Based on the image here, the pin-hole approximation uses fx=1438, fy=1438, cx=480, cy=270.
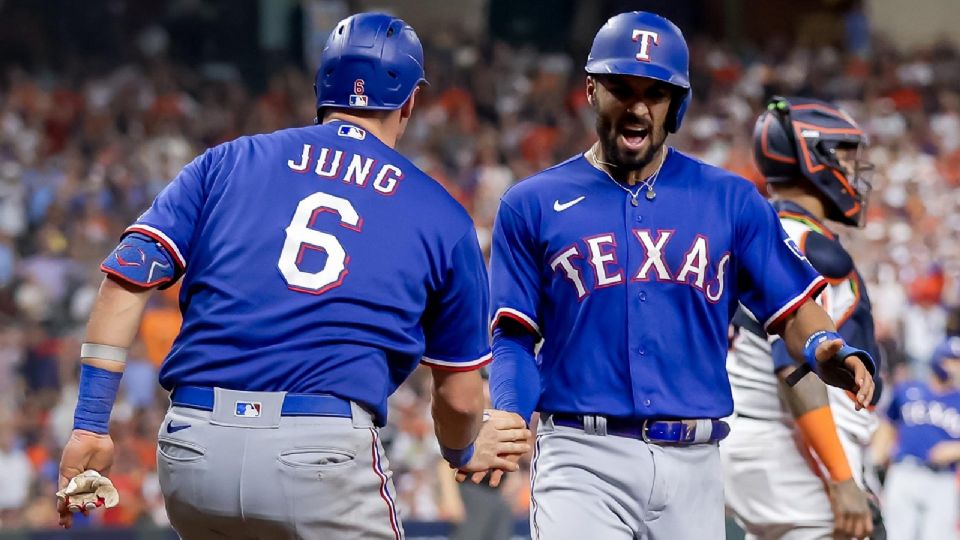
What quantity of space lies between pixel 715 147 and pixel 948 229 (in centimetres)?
332

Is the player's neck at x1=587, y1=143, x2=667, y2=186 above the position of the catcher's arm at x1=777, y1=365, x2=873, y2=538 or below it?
above

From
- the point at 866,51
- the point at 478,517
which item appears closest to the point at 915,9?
the point at 866,51

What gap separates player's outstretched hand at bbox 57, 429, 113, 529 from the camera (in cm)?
353

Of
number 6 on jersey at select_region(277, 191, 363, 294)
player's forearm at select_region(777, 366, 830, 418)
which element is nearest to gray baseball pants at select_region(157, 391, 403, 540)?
number 6 on jersey at select_region(277, 191, 363, 294)

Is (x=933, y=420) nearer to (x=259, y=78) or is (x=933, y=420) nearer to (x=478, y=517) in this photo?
(x=478, y=517)

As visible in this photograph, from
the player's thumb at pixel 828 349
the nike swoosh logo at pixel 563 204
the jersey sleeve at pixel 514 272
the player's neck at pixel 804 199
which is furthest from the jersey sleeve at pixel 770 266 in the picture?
the player's neck at pixel 804 199

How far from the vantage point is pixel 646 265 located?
13.7 ft

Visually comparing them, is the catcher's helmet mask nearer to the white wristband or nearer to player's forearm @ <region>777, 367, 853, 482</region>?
player's forearm @ <region>777, 367, 853, 482</region>

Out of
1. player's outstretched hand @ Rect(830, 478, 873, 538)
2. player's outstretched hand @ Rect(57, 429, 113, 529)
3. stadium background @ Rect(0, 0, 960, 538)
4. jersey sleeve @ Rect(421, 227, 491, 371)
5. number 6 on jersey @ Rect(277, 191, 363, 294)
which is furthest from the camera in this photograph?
stadium background @ Rect(0, 0, 960, 538)

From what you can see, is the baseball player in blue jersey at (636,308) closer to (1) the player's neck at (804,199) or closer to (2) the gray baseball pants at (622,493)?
(2) the gray baseball pants at (622,493)

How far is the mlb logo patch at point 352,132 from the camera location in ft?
12.9

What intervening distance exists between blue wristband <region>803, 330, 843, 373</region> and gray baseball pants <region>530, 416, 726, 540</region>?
426 millimetres

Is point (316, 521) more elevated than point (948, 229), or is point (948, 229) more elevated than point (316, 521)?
point (948, 229)

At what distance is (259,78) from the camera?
19469 mm
